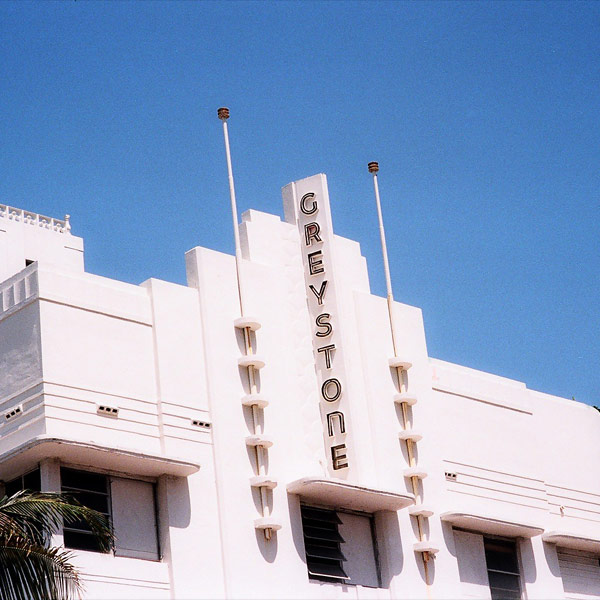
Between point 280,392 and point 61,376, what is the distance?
5.70 meters

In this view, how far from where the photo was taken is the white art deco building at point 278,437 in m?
28.7

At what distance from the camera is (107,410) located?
29.0 meters

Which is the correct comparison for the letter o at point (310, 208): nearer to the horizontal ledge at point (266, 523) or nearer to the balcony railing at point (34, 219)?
the horizontal ledge at point (266, 523)

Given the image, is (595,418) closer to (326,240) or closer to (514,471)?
(514,471)

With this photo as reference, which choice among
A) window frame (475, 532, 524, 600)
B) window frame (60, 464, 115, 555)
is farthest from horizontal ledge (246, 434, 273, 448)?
window frame (475, 532, 524, 600)

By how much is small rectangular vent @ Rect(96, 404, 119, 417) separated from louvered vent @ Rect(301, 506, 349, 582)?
5.22 m

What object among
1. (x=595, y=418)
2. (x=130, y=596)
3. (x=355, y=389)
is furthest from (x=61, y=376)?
(x=595, y=418)

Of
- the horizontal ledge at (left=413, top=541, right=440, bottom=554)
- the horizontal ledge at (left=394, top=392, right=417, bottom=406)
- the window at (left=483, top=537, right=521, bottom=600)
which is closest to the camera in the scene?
the horizontal ledge at (left=413, top=541, right=440, bottom=554)

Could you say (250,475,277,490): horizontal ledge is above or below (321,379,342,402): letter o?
below

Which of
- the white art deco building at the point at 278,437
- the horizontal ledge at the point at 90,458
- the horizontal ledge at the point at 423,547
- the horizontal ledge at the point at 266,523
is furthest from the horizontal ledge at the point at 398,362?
the horizontal ledge at the point at 90,458

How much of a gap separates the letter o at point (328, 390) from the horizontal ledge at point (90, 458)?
4.75 meters

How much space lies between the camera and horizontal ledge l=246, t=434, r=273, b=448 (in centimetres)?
3075

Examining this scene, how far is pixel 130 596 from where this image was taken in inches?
1101

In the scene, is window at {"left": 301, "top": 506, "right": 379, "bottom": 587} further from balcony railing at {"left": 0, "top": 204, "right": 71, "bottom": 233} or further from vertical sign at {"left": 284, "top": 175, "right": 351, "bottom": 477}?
balcony railing at {"left": 0, "top": 204, "right": 71, "bottom": 233}
